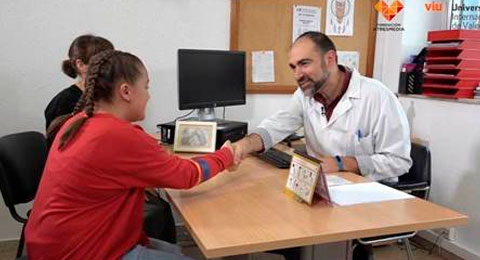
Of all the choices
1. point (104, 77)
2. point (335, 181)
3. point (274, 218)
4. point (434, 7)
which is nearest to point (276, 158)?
point (335, 181)

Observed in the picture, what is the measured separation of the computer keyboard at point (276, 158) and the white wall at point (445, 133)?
1254 mm

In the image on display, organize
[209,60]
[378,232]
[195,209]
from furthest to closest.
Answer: [209,60] → [195,209] → [378,232]

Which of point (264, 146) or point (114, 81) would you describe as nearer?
point (114, 81)

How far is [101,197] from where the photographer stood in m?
1.13

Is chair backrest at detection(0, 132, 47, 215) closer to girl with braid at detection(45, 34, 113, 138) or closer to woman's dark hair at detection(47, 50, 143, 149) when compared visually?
girl with braid at detection(45, 34, 113, 138)

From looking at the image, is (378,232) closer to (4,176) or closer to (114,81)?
(114,81)

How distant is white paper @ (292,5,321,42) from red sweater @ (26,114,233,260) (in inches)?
81.7

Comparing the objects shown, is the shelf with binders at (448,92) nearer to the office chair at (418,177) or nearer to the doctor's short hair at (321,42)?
the office chair at (418,177)

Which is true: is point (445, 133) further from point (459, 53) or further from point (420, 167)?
point (420, 167)

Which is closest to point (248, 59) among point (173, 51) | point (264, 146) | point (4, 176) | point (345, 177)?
point (173, 51)

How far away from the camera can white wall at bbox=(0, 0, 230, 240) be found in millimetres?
2514

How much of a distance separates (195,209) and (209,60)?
1329mm

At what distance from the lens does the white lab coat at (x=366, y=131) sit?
72.7 inches

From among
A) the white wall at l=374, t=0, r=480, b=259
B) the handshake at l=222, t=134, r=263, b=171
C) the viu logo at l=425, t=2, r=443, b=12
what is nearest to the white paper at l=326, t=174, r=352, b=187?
the handshake at l=222, t=134, r=263, b=171
